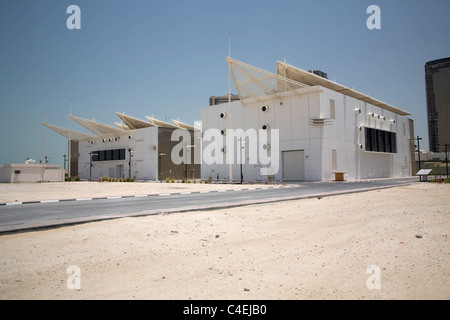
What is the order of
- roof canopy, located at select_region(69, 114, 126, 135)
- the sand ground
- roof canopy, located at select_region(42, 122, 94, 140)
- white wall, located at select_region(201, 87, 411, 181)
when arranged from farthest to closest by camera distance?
1. roof canopy, located at select_region(42, 122, 94, 140)
2. roof canopy, located at select_region(69, 114, 126, 135)
3. white wall, located at select_region(201, 87, 411, 181)
4. the sand ground

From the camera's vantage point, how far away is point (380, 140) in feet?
143

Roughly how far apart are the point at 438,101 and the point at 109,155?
127714mm

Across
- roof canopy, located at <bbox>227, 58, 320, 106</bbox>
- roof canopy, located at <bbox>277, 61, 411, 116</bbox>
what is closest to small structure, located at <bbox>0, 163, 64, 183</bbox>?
roof canopy, located at <bbox>227, 58, 320, 106</bbox>

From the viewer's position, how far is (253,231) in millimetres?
6199

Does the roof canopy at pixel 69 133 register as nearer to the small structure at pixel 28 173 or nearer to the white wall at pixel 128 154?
the white wall at pixel 128 154

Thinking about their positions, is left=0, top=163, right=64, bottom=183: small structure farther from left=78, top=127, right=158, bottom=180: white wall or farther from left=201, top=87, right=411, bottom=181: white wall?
left=201, top=87, right=411, bottom=181: white wall

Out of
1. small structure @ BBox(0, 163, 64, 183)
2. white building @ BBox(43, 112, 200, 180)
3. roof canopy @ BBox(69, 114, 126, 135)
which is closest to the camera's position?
small structure @ BBox(0, 163, 64, 183)

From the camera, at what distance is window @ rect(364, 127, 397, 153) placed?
41.4m

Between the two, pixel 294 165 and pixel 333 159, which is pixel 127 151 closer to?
pixel 294 165

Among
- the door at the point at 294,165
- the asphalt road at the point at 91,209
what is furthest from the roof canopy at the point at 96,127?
the asphalt road at the point at 91,209

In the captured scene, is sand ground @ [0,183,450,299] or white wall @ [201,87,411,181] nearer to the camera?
sand ground @ [0,183,450,299]

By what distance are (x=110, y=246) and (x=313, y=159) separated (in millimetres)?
32196
